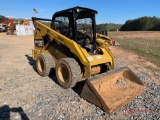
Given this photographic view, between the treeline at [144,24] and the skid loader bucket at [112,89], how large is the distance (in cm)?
5102

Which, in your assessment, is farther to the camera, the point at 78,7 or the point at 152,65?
the point at 152,65

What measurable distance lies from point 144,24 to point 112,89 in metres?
56.9

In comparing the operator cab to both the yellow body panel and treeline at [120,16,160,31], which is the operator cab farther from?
treeline at [120,16,160,31]

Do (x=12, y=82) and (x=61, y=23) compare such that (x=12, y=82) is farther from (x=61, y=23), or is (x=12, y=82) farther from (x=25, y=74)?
(x=61, y=23)

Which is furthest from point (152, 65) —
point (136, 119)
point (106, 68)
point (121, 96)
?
point (136, 119)

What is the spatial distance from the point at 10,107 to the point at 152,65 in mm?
6867

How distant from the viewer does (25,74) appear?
7.02 m

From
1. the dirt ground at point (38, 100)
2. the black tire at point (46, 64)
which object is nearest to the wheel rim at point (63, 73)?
the dirt ground at point (38, 100)

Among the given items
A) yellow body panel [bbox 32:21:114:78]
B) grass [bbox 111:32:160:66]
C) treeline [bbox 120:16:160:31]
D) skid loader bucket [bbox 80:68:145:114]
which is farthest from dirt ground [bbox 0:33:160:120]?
treeline [bbox 120:16:160:31]

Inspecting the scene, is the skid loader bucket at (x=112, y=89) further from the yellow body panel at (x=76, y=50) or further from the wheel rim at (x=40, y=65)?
the wheel rim at (x=40, y=65)

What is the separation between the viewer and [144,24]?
56938 mm

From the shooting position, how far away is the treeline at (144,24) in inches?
2109

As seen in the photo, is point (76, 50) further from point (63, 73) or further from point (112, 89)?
point (112, 89)

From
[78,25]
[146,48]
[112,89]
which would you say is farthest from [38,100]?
[146,48]
